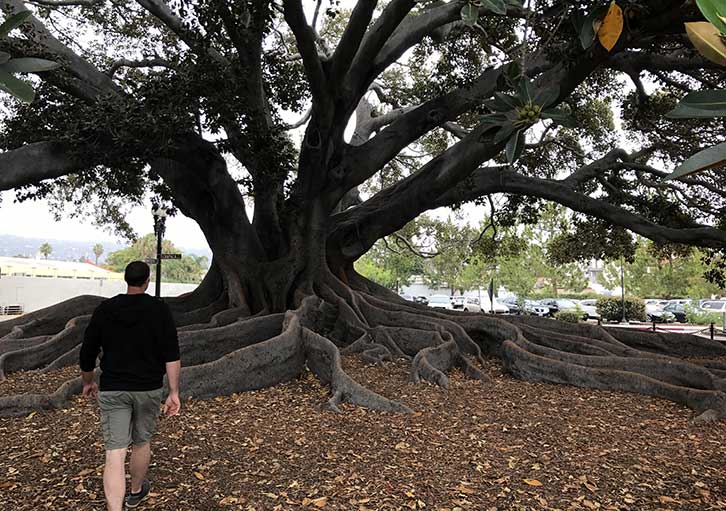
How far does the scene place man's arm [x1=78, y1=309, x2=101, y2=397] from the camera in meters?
3.02

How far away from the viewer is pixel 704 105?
1521 millimetres

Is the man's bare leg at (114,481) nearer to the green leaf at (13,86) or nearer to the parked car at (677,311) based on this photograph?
the green leaf at (13,86)

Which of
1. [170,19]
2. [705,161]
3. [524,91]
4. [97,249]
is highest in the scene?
[170,19]

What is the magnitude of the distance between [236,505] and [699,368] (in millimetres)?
5659

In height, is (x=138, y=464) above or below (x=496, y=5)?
below

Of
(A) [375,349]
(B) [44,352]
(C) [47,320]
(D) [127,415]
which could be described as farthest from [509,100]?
(C) [47,320]

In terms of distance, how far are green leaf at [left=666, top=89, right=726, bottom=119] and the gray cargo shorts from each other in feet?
9.63

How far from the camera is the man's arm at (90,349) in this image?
3.02 m

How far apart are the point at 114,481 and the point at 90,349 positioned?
793 millimetres

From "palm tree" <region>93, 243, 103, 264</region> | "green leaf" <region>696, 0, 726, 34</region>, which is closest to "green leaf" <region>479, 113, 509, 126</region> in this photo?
"green leaf" <region>696, 0, 726, 34</region>

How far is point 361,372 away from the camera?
20.7 feet

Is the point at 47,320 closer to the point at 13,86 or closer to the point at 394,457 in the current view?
the point at 394,457

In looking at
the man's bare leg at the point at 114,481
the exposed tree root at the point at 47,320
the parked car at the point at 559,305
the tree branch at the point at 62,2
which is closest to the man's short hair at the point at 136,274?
the man's bare leg at the point at 114,481

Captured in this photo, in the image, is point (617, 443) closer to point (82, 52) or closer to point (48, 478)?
point (48, 478)
